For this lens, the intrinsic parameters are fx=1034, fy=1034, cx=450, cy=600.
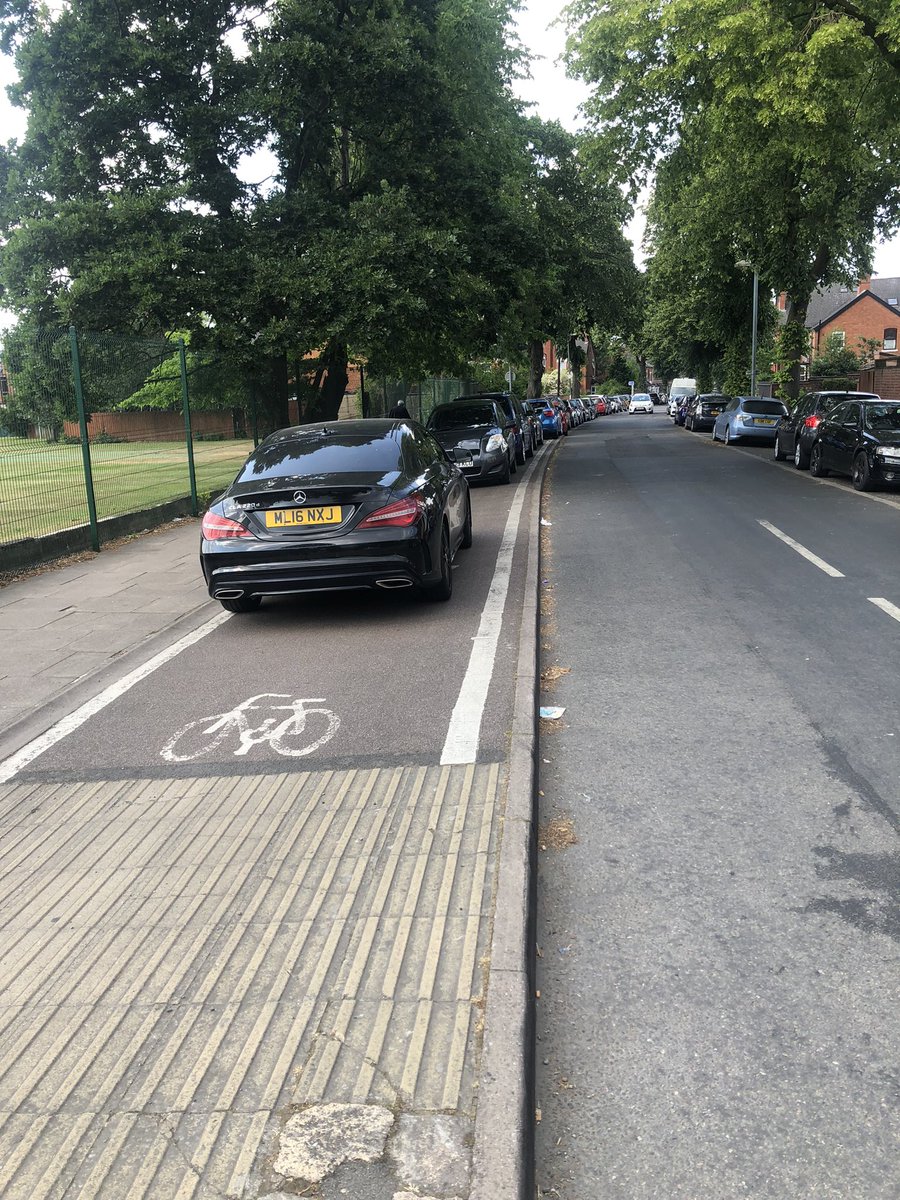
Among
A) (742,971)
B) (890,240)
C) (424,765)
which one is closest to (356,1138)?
(742,971)

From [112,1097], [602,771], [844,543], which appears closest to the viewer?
[112,1097]

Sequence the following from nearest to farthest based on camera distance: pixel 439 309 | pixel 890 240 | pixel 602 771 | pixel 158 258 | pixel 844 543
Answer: pixel 602 771 → pixel 844 543 → pixel 158 258 → pixel 439 309 → pixel 890 240

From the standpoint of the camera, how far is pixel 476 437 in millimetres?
18766

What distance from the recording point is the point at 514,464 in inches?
873

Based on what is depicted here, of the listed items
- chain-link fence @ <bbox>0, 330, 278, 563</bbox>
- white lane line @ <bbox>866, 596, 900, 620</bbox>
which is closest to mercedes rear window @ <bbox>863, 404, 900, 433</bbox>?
white lane line @ <bbox>866, 596, 900, 620</bbox>

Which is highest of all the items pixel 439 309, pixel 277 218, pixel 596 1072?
pixel 277 218

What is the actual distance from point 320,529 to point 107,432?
628 centimetres

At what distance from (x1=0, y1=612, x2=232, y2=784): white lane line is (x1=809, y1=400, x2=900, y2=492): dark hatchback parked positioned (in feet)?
39.6

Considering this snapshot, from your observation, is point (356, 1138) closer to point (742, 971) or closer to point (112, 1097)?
point (112, 1097)

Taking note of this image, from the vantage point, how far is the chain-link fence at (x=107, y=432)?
36.4 ft

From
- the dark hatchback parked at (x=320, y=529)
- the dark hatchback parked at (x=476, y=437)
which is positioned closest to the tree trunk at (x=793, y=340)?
the dark hatchback parked at (x=476, y=437)

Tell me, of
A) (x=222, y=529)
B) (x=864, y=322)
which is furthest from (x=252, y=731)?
(x=864, y=322)

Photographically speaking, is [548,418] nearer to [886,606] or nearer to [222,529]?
[886,606]

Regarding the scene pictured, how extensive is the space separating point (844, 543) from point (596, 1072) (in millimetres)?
9640
